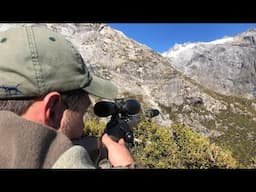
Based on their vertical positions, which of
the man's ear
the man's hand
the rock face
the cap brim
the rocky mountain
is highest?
the rock face

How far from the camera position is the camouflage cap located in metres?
1.45

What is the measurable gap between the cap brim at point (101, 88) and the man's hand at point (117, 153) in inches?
8.5

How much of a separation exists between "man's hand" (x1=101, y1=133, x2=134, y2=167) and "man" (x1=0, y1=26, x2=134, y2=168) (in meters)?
0.21

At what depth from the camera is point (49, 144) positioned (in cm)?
130

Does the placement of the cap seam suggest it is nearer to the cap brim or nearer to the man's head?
the man's head

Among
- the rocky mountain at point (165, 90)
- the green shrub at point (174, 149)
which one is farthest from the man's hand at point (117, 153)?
the rocky mountain at point (165, 90)

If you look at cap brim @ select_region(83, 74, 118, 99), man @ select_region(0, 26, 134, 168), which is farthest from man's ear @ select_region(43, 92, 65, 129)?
cap brim @ select_region(83, 74, 118, 99)

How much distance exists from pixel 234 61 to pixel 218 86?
15.5 m

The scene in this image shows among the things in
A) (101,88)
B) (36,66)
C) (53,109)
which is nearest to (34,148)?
(53,109)

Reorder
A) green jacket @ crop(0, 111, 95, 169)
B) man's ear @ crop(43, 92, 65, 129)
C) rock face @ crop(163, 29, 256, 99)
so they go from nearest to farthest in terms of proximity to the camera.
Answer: green jacket @ crop(0, 111, 95, 169)
man's ear @ crop(43, 92, 65, 129)
rock face @ crop(163, 29, 256, 99)

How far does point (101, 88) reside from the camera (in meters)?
1.69
